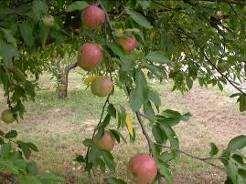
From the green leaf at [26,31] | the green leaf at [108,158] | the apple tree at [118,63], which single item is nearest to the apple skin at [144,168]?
the apple tree at [118,63]

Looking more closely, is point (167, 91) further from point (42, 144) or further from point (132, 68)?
point (132, 68)

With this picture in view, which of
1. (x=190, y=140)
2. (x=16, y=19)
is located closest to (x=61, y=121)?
(x=190, y=140)

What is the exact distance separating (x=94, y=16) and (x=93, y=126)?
→ 847cm

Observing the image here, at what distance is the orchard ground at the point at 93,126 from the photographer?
281 inches

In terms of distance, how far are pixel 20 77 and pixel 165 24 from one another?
1135mm

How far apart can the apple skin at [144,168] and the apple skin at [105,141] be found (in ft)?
1.39

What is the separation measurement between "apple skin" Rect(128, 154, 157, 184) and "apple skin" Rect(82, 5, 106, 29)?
1.21 ft

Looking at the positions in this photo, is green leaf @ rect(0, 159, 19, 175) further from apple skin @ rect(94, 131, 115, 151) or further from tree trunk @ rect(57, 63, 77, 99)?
tree trunk @ rect(57, 63, 77, 99)

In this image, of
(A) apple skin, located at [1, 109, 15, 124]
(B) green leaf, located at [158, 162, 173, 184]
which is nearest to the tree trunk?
(A) apple skin, located at [1, 109, 15, 124]

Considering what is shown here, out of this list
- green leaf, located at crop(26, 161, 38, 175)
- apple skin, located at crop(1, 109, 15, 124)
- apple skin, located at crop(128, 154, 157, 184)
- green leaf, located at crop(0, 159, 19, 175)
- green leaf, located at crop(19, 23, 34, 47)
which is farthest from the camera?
apple skin, located at crop(1, 109, 15, 124)

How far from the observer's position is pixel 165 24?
3361mm

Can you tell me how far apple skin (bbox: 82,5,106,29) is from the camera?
1.39 meters

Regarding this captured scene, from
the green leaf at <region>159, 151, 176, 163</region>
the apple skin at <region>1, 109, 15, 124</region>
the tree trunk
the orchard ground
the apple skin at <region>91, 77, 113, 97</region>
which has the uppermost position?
the apple skin at <region>91, 77, 113, 97</region>

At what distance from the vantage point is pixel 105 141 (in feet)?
5.82
